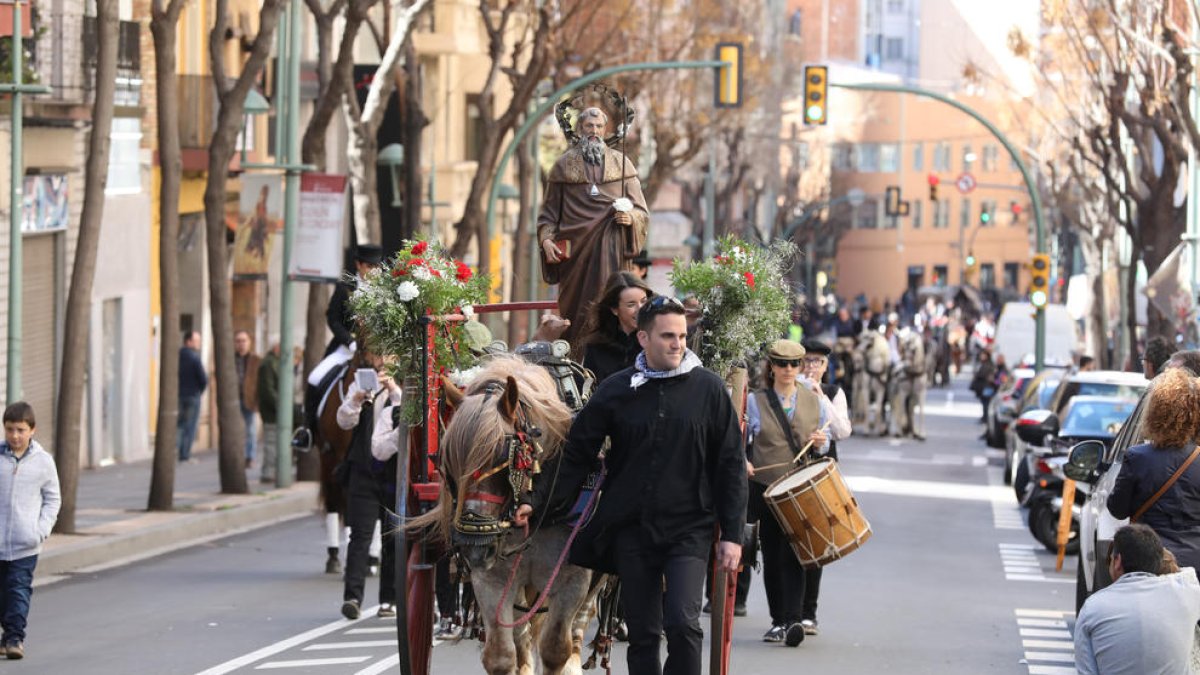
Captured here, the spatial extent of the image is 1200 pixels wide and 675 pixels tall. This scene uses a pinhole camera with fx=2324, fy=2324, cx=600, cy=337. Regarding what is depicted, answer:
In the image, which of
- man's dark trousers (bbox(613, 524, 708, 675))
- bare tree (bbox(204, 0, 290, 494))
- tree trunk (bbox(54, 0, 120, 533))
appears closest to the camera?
man's dark trousers (bbox(613, 524, 708, 675))

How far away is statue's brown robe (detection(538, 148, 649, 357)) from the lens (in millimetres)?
12492

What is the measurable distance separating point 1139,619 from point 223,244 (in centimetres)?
1747

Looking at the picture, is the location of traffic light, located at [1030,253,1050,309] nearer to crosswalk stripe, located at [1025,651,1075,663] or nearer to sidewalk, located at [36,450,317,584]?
sidewalk, located at [36,450,317,584]

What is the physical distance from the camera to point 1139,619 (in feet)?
28.7

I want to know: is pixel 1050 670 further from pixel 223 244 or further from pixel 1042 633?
pixel 223 244

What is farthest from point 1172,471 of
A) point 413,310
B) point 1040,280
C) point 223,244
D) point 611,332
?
point 1040,280

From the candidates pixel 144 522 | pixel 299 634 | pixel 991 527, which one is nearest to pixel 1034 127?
pixel 991 527

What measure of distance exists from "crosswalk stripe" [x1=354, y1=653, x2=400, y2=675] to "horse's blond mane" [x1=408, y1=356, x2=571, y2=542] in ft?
7.64

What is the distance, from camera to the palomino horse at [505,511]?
384 inches

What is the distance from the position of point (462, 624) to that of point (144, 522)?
10.4 meters

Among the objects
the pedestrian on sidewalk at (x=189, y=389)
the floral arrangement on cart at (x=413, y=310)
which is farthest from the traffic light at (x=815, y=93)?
the floral arrangement on cart at (x=413, y=310)

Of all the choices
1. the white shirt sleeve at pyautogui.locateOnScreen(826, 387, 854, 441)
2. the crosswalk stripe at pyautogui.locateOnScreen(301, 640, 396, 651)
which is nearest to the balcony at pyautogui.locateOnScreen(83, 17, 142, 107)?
the white shirt sleeve at pyautogui.locateOnScreen(826, 387, 854, 441)

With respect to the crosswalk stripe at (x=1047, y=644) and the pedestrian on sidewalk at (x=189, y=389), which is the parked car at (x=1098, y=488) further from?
the pedestrian on sidewalk at (x=189, y=389)

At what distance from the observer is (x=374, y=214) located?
29.9m
